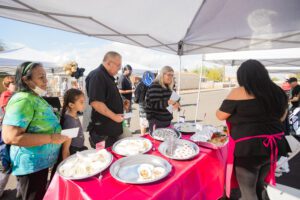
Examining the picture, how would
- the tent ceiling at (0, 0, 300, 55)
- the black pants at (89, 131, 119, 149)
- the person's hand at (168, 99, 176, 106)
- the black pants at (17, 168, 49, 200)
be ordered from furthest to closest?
the person's hand at (168, 99, 176, 106) → the black pants at (89, 131, 119, 149) → the tent ceiling at (0, 0, 300, 55) → the black pants at (17, 168, 49, 200)

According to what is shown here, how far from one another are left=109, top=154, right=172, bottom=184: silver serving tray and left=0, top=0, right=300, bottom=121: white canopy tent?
4.87ft

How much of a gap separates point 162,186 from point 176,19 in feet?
6.39

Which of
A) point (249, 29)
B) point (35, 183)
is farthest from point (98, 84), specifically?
point (249, 29)

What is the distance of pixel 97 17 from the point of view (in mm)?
2174

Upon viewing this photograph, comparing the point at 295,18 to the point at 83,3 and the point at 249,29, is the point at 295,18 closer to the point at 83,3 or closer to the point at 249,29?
the point at 249,29

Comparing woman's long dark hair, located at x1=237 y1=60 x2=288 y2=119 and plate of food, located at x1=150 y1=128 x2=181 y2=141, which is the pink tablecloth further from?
woman's long dark hair, located at x1=237 y1=60 x2=288 y2=119

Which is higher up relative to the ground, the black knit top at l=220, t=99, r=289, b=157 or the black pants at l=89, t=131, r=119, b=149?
the black knit top at l=220, t=99, r=289, b=157

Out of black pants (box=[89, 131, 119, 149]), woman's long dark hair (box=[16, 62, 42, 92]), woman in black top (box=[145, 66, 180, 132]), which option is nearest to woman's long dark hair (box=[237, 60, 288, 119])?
woman in black top (box=[145, 66, 180, 132])

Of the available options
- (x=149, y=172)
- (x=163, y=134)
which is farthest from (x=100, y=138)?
(x=149, y=172)

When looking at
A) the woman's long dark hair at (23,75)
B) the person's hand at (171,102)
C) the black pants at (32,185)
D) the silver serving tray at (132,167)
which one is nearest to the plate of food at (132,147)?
the silver serving tray at (132,167)

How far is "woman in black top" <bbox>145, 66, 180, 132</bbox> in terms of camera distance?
2.43 meters

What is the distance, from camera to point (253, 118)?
138 centimetres

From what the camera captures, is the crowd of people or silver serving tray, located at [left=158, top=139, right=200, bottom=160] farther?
silver serving tray, located at [left=158, top=139, right=200, bottom=160]

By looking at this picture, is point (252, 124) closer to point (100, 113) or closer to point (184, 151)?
point (184, 151)
